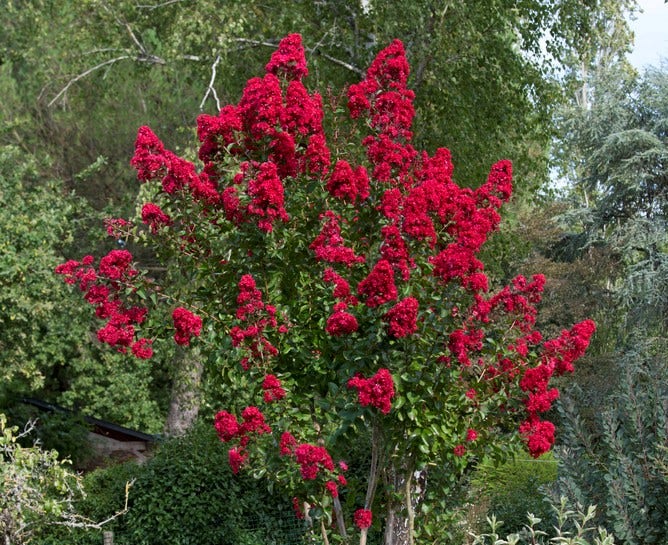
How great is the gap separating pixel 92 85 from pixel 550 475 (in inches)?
483

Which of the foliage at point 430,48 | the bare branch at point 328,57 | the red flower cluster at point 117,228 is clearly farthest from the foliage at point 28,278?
the red flower cluster at point 117,228

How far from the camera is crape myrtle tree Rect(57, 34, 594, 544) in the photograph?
604cm

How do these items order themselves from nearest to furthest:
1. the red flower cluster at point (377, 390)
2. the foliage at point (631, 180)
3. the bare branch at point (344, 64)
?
the red flower cluster at point (377, 390) → the bare branch at point (344, 64) → the foliage at point (631, 180)

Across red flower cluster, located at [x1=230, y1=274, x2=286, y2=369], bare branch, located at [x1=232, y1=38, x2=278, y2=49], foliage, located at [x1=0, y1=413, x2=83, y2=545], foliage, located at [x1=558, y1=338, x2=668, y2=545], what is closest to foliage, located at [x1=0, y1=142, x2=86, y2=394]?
bare branch, located at [x1=232, y1=38, x2=278, y2=49]

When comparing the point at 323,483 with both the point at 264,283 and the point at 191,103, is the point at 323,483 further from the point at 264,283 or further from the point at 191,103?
the point at 191,103

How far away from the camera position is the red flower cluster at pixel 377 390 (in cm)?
564

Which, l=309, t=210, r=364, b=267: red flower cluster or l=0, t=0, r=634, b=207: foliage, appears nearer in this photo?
l=309, t=210, r=364, b=267: red flower cluster

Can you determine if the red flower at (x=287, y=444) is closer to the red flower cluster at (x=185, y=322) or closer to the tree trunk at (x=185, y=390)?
the red flower cluster at (x=185, y=322)

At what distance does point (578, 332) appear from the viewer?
6184 mm

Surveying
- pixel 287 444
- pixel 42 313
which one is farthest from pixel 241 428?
pixel 42 313

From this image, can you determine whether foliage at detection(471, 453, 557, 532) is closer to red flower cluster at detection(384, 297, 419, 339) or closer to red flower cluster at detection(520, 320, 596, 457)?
red flower cluster at detection(520, 320, 596, 457)

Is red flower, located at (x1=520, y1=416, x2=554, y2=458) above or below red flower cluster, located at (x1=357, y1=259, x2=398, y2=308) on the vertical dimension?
below

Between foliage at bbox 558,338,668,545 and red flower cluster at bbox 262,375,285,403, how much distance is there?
1.75 metres

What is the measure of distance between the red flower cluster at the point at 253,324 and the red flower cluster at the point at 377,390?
85 cm
